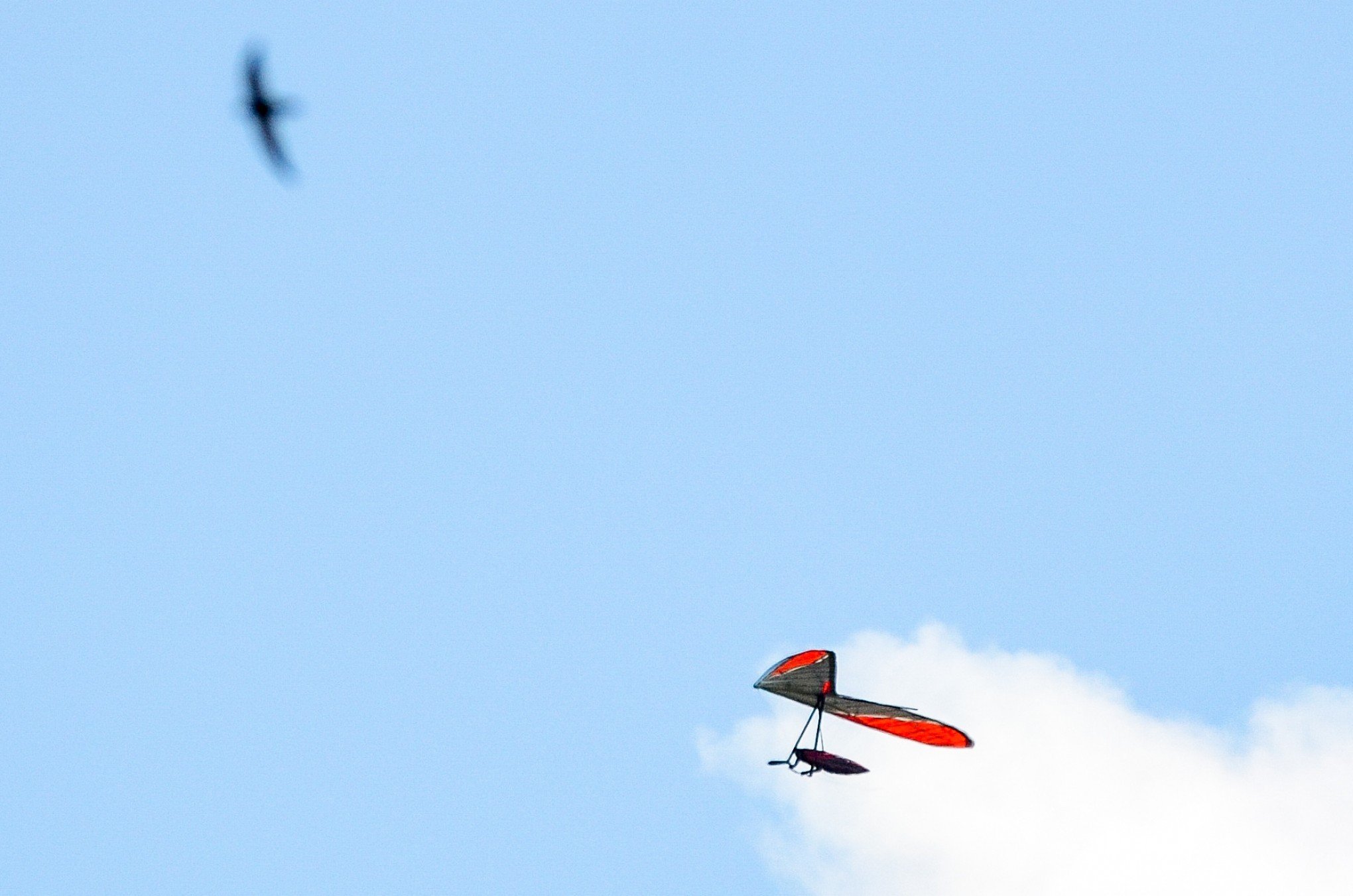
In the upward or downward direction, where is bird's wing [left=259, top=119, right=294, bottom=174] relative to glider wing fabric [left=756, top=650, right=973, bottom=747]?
upward

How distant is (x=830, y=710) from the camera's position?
3909 cm

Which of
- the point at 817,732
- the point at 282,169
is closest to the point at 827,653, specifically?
the point at 817,732

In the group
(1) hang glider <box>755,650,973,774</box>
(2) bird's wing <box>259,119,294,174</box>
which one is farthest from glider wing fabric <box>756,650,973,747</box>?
(2) bird's wing <box>259,119,294,174</box>

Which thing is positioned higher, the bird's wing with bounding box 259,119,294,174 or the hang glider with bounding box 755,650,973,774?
the bird's wing with bounding box 259,119,294,174

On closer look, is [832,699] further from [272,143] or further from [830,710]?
[272,143]

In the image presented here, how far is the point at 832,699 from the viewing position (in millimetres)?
38531

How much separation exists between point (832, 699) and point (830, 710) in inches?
26.5

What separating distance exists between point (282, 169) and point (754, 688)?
17.9m

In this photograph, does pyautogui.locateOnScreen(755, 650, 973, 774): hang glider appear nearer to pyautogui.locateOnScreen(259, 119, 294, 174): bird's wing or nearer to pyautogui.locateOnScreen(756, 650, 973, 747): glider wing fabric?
pyautogui.locateOnScreen(756, 650, 973, 747): glider wing fabric

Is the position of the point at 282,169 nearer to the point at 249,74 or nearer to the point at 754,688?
the point at 249,74

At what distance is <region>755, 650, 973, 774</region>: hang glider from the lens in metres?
37.0

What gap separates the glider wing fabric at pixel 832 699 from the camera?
3797cm

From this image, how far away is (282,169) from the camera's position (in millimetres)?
28781

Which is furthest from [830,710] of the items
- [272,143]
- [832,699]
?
[272,143]
